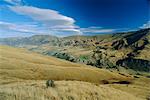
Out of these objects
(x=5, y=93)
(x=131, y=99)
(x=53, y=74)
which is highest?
(x=5, y=93)

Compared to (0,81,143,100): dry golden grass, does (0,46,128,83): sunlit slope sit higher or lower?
lower

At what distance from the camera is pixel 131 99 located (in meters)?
19.5

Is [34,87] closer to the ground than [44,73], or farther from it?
farther from it

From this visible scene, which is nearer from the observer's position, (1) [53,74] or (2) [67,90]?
(2) [67,90]

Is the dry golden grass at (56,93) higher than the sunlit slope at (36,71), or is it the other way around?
the dry golden grass at (56,93)

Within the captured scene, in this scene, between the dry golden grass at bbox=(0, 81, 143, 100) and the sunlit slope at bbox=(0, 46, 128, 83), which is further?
the sunlit slope at bbox=(0, 46, 128, 83)

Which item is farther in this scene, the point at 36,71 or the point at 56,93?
the point at 36,71

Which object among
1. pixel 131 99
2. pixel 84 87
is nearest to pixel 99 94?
pixel 84 87

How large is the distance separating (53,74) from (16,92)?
43.6 meters

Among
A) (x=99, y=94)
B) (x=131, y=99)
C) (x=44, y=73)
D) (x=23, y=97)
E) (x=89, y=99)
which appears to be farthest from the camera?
(x=44, y=73)

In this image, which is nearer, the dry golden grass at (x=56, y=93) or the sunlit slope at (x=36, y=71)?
the dry golden grass at (x=56, y=93)

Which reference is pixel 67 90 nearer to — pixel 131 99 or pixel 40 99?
pixel 40 99

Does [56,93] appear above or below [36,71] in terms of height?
above

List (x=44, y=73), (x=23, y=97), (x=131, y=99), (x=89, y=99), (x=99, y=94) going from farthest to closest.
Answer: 1. (x=44, y=73)
2. (x=131, y=99)
3. (x=99, y=94)
4. (x=89, y=99)
5. (x=23, y=97)
